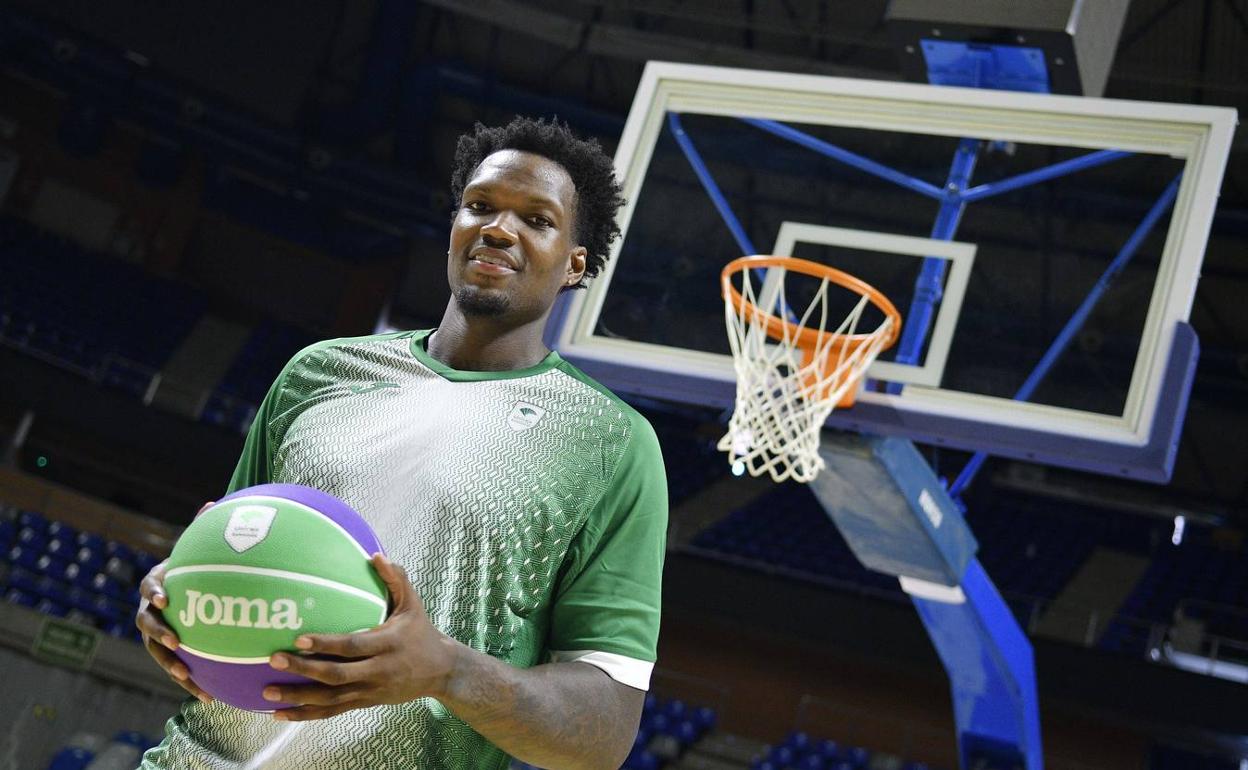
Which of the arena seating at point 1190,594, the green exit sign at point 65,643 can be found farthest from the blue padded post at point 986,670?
the green exit sign at point 65,643

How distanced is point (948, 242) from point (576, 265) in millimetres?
3311

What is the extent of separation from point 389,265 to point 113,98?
406cm

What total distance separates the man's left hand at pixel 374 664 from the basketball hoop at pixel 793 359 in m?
3.25

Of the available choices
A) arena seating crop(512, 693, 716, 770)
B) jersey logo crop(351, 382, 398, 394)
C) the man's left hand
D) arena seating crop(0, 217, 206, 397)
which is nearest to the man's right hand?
the man's left hand

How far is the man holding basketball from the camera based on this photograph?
1771mm

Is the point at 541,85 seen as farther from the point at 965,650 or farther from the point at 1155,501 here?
the point at 965,650

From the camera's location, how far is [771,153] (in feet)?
18.1

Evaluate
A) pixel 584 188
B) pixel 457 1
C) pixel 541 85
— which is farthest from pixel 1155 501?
pixel 584 188

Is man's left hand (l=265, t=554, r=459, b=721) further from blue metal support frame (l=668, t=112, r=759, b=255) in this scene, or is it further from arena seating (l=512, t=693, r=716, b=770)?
arena seating (l=512, t=693, r=716, b=770)

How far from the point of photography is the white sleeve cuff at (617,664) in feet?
6.01

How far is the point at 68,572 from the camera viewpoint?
12484 millimetres

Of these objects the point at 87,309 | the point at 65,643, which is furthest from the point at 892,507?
the point at 87,309

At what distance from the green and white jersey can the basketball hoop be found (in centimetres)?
274

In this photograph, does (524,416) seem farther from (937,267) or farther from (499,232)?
(937,267)
